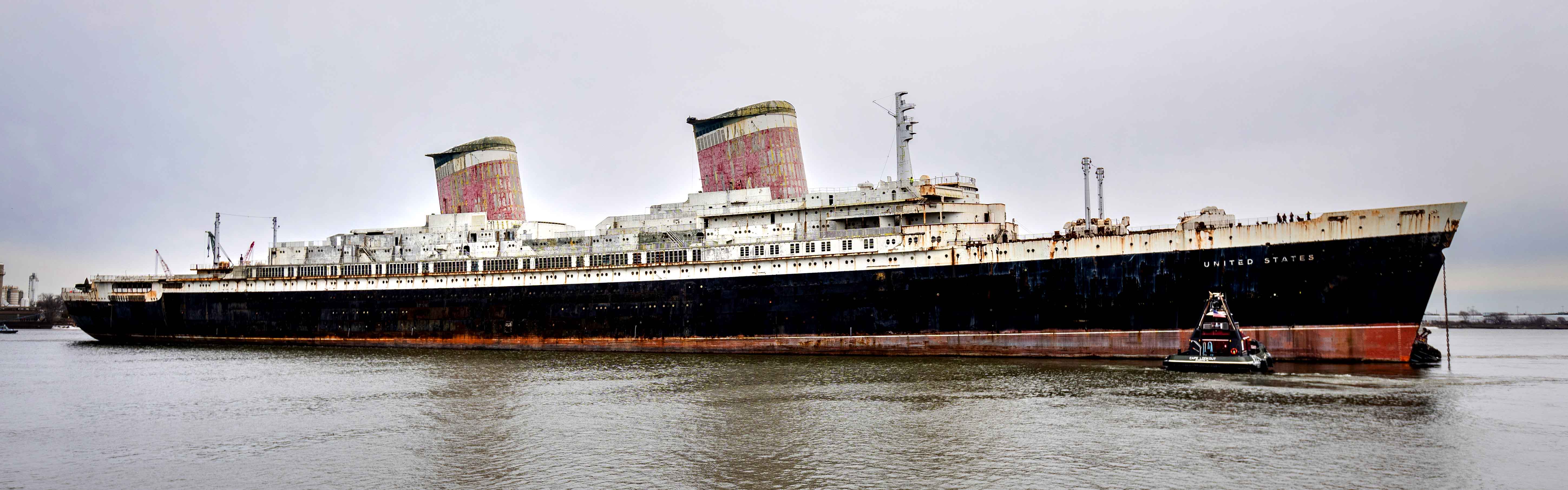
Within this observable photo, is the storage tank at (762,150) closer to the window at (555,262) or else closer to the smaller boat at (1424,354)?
the window at (555,262)

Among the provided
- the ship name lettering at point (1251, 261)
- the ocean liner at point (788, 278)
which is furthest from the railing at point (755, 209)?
the ship name lettering at point (1251, 261)

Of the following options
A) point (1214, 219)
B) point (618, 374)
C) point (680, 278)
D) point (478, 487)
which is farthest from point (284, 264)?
point (1214, 219)

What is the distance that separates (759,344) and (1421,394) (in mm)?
22480

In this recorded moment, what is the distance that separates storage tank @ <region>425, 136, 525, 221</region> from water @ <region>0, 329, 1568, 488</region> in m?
17.1

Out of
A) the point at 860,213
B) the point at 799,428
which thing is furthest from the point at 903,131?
the point at 799,428

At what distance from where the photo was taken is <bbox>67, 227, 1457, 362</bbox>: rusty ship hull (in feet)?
103

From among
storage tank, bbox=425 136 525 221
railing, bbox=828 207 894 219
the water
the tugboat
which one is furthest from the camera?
storage tank, bbox=425 136 525 221

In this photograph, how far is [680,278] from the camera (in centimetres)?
4084

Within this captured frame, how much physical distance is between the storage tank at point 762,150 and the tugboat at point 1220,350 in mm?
17804

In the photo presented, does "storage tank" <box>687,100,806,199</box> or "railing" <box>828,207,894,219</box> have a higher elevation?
"storage tank" <box>687,100,806,199</box>

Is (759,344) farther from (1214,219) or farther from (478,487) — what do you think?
(478,487)

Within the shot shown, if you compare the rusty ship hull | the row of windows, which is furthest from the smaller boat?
the row of windows

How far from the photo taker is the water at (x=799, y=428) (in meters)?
16.9

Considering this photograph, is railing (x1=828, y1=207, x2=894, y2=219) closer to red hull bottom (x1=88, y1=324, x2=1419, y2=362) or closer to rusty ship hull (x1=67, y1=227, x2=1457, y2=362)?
rusty ship hull (x1=67, y1=227, x2=1457, y2=362)
